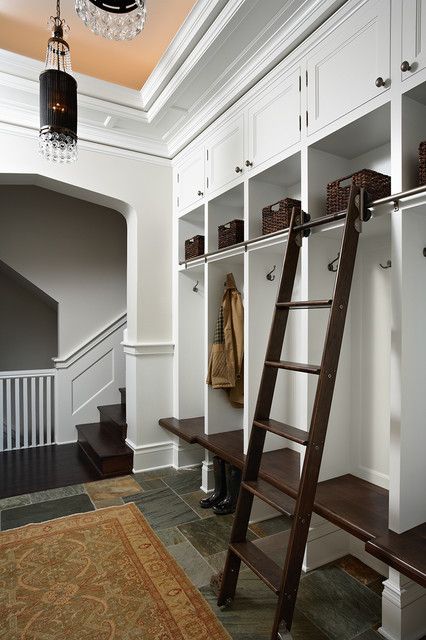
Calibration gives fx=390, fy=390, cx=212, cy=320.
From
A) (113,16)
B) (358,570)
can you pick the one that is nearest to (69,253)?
(113,16)

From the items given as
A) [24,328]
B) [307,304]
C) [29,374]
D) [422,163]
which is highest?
[422,163]

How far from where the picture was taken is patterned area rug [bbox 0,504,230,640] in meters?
1.70

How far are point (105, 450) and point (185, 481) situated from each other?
0.81m

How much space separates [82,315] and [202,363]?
6.25 feet

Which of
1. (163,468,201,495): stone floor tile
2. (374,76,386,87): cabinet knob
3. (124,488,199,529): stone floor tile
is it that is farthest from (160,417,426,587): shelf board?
(374,76,386,87): cabinet knob

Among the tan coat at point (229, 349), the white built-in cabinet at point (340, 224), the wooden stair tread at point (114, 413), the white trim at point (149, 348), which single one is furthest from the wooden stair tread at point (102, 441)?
the tan coat at point (229, 349)

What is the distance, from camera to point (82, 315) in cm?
476

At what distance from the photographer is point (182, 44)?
7.84 feet

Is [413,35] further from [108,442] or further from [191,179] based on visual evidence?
[108,442]

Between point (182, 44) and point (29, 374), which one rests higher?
point (182, 44)

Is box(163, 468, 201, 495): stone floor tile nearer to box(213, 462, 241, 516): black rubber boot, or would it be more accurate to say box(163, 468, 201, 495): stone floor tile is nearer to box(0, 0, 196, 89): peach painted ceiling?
box(213, 462, 241, 516): black rubber boot

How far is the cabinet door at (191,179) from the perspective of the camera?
3.16 metres

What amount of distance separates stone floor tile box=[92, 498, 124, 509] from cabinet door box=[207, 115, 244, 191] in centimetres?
245

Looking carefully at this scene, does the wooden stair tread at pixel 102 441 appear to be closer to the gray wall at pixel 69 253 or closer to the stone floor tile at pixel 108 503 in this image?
the stone floor tile at pixel 108 503
